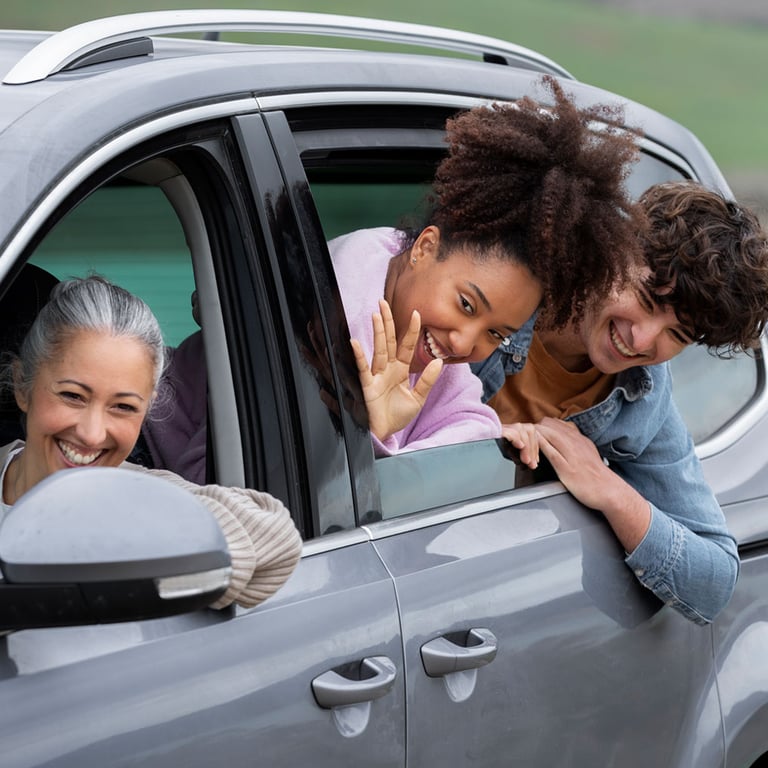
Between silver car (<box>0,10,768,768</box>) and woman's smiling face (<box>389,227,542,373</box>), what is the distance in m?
0.19

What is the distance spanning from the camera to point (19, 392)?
1945 millimetres

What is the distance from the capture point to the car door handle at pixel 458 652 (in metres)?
1.84

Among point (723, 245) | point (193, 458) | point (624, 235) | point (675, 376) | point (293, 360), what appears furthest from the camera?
point (675, 376)

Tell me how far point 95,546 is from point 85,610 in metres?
0.06

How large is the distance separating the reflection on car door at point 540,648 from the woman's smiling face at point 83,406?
15.9 inches

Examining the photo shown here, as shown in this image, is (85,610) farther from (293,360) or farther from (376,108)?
(376,108)

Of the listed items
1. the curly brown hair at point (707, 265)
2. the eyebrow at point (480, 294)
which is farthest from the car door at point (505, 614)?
the curly brown hair at point (707, 265)

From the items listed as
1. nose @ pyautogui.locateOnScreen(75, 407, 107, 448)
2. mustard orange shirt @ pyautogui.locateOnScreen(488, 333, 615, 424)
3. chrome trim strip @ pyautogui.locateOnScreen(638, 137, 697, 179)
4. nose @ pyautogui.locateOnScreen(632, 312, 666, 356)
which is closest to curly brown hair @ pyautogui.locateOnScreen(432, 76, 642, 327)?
nose @ pyautogui.locateOnScreen(632, 312, 666, 356)

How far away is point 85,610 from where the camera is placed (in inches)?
52.2

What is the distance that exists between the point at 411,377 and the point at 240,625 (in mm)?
753

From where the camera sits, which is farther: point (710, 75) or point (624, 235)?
point (710, 75)

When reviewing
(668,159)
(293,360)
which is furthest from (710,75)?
(293,360)

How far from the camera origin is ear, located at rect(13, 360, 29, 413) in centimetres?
193

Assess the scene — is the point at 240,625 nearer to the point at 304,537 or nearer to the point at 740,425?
the point at 304,537
